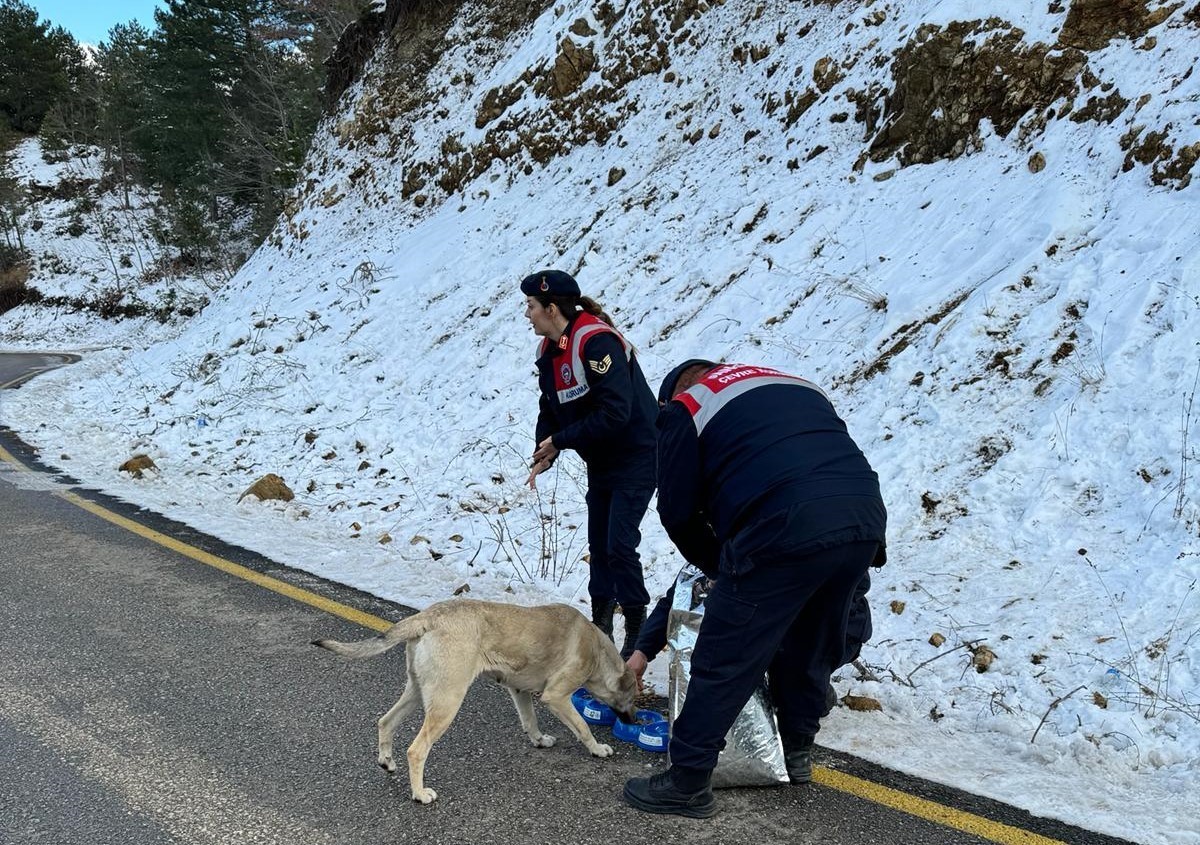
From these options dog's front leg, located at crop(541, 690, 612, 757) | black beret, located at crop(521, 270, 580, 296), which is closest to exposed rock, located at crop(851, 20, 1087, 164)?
black beret, located at crop(521, 270, 580, 296)

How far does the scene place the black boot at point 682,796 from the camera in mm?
3229

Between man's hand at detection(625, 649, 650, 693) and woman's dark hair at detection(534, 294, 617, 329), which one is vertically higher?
woman's dark hair at detection(534, 294, 617, 329)

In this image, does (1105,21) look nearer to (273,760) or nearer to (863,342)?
(863,342)

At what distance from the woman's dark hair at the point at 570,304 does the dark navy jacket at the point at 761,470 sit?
153cm

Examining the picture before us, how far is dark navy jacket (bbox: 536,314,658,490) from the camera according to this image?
4625mm

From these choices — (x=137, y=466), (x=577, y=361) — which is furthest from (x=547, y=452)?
(x=137, y=466)

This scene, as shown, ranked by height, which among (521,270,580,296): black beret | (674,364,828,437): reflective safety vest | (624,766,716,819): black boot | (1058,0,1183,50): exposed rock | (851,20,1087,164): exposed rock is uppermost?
(1058,0,1183,50): exposed rock

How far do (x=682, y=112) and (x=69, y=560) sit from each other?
34.4ft

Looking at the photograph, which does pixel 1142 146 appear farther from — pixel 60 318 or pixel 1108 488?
pixel 60 318

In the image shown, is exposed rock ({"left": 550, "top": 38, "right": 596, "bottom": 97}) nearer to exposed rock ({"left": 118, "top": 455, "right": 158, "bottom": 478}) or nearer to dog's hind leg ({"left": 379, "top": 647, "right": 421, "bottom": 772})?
exposed rock ({"left": 118, "top": 455, "right": 158, "bottom": 478})

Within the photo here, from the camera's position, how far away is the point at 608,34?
15.2 m

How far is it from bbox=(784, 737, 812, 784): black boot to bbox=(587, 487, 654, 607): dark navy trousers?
1489 millimetres

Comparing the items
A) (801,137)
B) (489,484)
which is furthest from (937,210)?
(489,484)

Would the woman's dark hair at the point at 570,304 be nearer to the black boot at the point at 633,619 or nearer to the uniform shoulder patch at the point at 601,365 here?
the uniform shoulder patch at the point at 601,365
